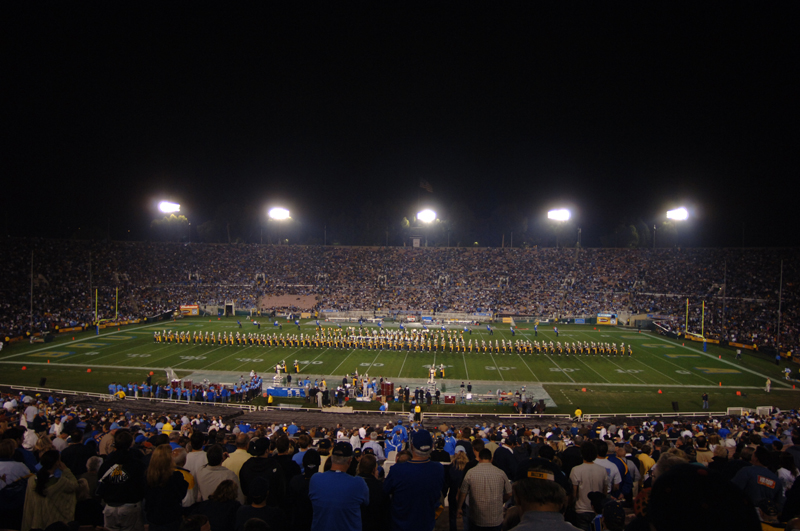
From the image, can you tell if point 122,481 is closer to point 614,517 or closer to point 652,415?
point 614,517

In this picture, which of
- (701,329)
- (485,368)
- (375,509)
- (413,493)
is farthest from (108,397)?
(701,329)

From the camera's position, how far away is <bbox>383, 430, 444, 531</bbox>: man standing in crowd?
3.69 meters

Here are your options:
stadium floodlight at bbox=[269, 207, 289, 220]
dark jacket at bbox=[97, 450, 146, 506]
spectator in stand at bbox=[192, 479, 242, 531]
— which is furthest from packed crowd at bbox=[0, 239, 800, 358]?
spectator in stand at bbox=[192, 479, 242, 531]

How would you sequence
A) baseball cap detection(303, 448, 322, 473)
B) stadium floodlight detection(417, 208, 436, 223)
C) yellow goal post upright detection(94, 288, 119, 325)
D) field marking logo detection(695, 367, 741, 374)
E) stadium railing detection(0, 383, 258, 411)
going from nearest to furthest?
baseball cap detection(303, 448, 322, 473) < stadium railing detection(0, 383, 258, 411) < field marking logo detection(695, 367, 741, 374) < yellow goal post upright detection(94, 288, 119, 325) < stadium floodlight detection(417, 208, 436, 223)

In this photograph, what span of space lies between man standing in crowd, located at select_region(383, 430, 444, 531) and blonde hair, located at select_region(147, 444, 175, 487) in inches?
81.5

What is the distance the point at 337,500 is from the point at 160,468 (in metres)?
1.80

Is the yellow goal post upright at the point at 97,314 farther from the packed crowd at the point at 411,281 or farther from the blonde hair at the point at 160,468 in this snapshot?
the blonde hair at the point at 160,468

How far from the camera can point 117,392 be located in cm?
1959

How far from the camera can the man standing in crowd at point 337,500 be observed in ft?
11.4

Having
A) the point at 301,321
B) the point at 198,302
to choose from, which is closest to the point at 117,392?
the point at 301,321

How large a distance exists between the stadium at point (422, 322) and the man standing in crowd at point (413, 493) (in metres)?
16.4

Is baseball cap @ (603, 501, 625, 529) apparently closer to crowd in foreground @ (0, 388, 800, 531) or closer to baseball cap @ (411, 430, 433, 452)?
crowd in foreground @ (0, 388, 800, 531)

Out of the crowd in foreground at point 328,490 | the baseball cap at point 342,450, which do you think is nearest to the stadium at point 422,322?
the crowd in foreground at point 328,490

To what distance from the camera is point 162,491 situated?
4020 millimetres
